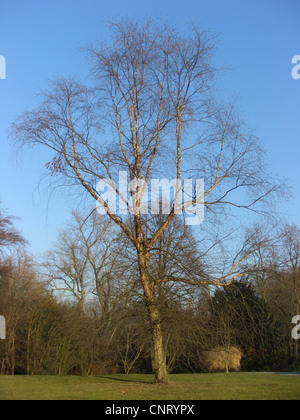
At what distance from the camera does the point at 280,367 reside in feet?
92.5

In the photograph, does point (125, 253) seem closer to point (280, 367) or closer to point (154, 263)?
point (154, 263)

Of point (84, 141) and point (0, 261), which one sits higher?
point (84, 141)

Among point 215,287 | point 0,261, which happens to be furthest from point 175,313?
point 0,261

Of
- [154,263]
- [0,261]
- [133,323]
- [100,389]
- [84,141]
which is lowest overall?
[100,389]

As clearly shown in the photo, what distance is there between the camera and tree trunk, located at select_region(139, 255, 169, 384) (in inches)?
375

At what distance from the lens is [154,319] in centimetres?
955

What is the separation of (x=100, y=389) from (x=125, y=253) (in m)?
3.36

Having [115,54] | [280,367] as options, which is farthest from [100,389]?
[280,367]

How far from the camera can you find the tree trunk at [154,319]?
31.2 feet
